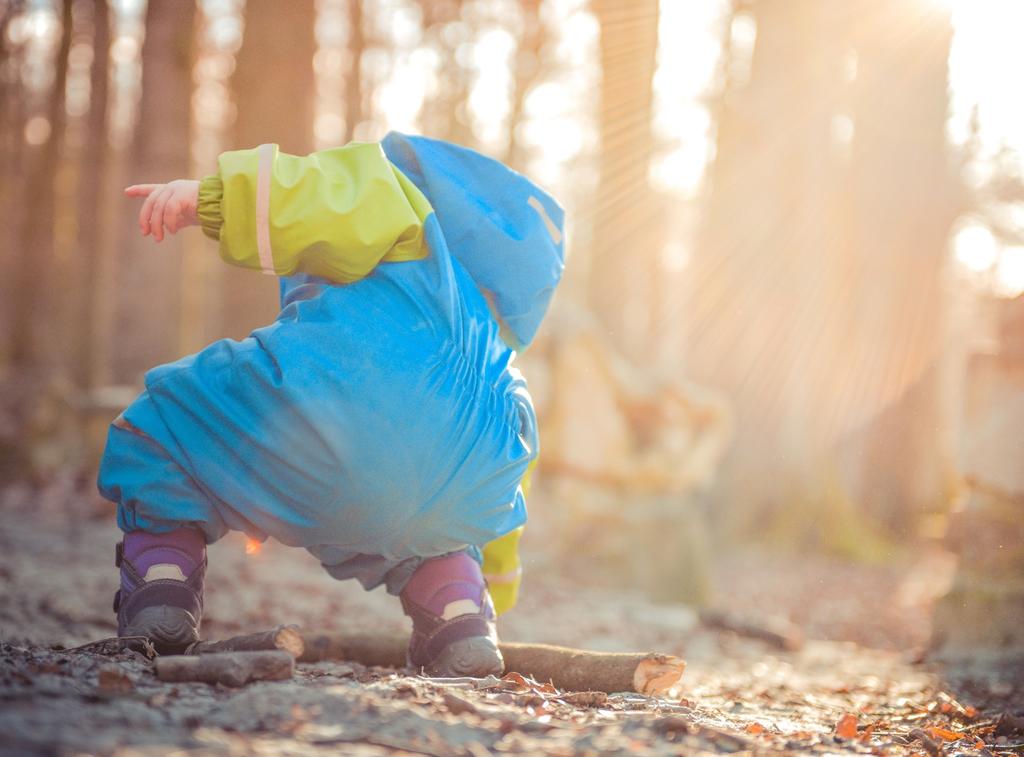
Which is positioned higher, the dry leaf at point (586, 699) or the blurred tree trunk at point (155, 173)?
the blurred tree trunk at point (155, 173)

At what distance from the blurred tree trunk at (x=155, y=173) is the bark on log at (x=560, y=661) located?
5.95 meters

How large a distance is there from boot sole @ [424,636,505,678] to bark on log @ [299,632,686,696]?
188 millimetres

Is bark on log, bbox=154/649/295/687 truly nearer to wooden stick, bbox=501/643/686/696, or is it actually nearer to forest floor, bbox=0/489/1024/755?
forest floor, bbox=0/489/1024/755

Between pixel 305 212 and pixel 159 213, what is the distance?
1.23 feet

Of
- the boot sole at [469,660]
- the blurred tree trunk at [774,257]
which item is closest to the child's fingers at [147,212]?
the boot sole at [469,660]

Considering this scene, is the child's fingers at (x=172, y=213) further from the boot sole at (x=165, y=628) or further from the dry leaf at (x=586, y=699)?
the dry leaf at (x=586, y=699)

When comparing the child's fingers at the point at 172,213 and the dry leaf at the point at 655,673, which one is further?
the dry leaf at the point at 655,673

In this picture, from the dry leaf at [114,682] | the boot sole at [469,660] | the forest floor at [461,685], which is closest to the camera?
the forest floor at [461,685]

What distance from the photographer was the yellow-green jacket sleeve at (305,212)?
7.41ft

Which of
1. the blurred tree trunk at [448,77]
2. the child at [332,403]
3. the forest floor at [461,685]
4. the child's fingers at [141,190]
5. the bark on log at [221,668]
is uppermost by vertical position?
the blurred tree trunk at [448,77]

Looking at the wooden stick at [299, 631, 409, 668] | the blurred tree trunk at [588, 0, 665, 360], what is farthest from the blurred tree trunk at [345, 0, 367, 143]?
the wooden stick at [299, 631, 409, 668]

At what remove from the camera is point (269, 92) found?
748cm

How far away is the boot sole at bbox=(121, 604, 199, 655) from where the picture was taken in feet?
7.61

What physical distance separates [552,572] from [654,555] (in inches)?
30.4
